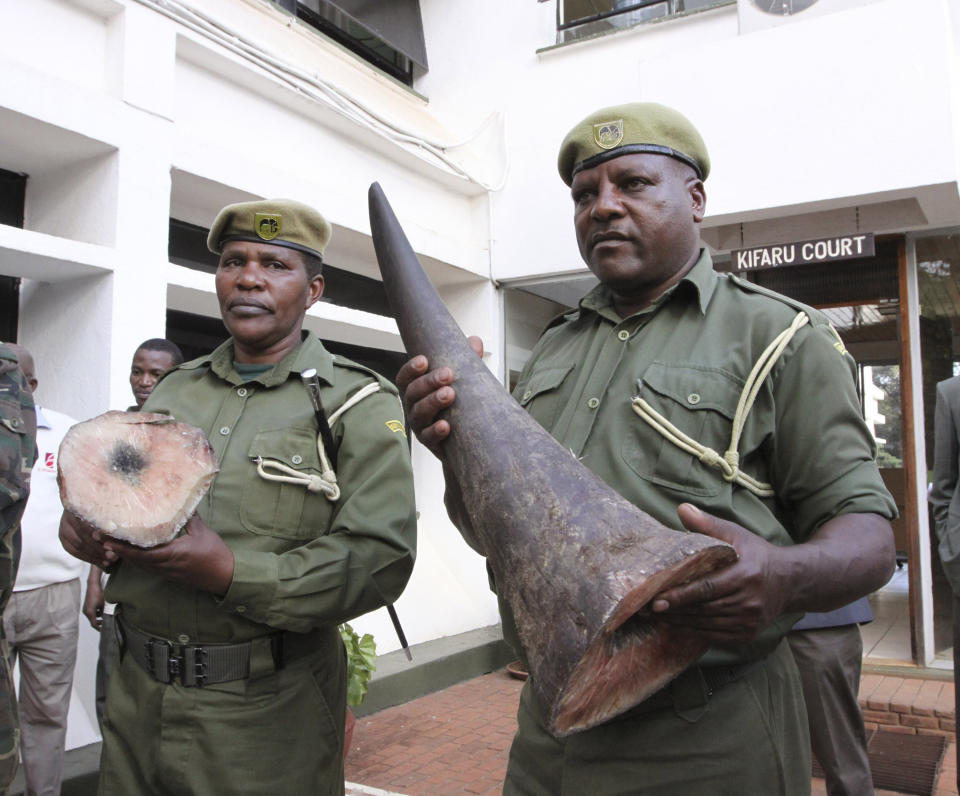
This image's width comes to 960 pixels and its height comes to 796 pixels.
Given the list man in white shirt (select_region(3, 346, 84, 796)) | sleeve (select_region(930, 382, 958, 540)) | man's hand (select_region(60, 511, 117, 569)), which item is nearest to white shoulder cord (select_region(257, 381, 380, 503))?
man's hand (select_region(60, 511, 117, 569))

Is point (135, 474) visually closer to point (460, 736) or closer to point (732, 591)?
point (732, 591)

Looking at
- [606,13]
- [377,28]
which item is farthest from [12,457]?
[606,13]

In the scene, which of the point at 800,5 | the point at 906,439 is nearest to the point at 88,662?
the point at 906,439

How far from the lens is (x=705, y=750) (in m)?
1.37

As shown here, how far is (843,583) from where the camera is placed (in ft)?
4.09

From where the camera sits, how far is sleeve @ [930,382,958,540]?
3.69m

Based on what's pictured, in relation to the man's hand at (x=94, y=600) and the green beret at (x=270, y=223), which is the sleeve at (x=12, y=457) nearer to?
the green beret at (x=270, y=223)

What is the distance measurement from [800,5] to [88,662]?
550 cm

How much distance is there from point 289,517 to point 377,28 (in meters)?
5.55

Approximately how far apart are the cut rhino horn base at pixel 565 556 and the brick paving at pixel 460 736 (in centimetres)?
310

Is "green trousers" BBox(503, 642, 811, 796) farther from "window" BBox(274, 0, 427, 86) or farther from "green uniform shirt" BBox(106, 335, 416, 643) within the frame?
"window" BBox(274, 0, 427, 86)

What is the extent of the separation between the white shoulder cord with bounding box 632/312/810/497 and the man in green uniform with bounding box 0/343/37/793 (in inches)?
57.8

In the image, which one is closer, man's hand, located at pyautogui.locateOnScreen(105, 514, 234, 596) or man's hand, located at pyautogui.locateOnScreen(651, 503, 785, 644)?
man's hand, located at pyautogui.locateOnScreen(651, 503, 785, 644)

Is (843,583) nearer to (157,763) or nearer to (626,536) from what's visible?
(626,536)
